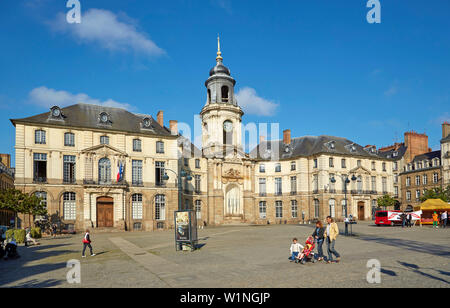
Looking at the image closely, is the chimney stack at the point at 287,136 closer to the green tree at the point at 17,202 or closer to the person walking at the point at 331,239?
the green tree at the point at 17,202

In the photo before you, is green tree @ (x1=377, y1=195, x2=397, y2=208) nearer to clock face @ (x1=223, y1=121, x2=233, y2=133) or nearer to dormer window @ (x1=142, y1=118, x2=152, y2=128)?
clock face @ (x1=223, y1=121, x2=233, y2=133)

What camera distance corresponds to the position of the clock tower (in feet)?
198

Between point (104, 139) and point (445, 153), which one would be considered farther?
point (445, 153)

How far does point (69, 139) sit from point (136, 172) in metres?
8.35

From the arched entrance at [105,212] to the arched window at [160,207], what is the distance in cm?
549

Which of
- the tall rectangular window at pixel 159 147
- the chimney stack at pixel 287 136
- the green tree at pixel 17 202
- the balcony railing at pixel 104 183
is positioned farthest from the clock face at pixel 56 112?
the chimney stack at pixel 287 136

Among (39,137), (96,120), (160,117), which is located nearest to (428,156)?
(160,117)

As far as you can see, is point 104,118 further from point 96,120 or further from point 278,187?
point 278,187

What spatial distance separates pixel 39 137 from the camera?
42.0 meters

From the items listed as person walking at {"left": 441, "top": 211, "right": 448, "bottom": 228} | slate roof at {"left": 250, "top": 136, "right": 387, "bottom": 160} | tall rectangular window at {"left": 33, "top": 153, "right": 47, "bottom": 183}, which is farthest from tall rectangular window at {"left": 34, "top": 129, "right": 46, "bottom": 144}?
person walking at {"left": 441, "top": 211, "right": 448, "bottom": 228}

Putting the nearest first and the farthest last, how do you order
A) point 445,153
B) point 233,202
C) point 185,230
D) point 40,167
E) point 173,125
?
point 185,230, point 40,167, point 173,125, point 233,202, point 445,153

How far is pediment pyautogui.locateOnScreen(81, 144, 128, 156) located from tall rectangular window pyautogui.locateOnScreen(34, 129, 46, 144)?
4.25 m

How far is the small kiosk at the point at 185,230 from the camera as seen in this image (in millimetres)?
20938
